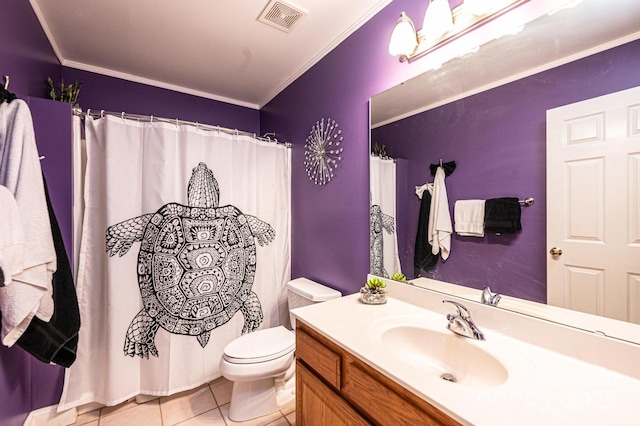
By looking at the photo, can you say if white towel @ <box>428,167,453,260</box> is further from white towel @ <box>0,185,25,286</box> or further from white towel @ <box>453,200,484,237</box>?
white towel @ <box>0,185,25,286</box>

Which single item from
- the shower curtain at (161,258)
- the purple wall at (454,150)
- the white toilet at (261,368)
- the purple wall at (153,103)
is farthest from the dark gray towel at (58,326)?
the purple wall at (454,150)

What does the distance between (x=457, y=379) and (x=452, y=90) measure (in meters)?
1.18

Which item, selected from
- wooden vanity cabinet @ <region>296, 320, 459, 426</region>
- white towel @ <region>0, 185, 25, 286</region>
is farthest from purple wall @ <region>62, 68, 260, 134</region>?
wooden vanity cabinet @ <region>296, 320, 459, 426</region>

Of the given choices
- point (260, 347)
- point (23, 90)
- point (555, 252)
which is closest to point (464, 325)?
point (555, 252)

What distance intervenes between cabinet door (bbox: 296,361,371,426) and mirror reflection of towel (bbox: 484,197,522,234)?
846 mm

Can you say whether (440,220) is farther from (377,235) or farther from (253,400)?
(253,400)

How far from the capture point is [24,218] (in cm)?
103

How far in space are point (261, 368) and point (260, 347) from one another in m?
0.12

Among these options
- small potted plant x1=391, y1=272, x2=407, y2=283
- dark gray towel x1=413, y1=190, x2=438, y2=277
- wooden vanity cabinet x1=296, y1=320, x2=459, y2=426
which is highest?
dark gray towel x1=413, y1=190, x2=438, y2=277

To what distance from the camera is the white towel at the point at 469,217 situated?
1098 mm

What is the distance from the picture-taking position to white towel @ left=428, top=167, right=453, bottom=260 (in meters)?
1.22

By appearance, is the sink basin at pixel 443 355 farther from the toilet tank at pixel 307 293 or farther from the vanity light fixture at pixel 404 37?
the vanity light fixture at pixel 404 37

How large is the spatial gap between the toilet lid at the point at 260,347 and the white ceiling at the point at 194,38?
1.97 metres

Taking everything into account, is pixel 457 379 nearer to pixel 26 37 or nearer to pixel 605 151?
pixel 605 151
